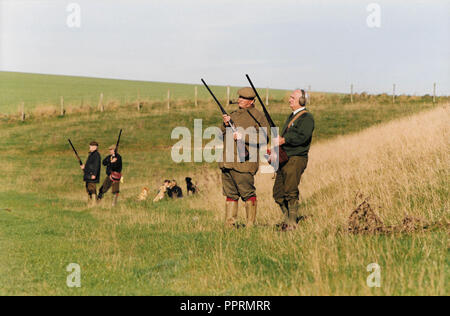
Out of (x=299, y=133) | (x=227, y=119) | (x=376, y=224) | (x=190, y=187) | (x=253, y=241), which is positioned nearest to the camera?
(x=376, y=224)

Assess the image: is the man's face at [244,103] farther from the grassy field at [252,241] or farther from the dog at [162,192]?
the dog at [162,192]

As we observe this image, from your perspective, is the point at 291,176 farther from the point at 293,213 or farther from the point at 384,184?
the point at 384,184

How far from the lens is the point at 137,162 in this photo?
31734 millimetres

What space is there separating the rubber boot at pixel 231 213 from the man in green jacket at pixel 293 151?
100cm

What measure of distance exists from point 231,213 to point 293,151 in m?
2.01

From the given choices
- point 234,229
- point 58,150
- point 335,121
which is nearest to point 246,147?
point 234,229

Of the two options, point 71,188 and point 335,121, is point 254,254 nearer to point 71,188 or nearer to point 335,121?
point 71,188

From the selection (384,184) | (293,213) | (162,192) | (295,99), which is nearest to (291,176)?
(293,213)

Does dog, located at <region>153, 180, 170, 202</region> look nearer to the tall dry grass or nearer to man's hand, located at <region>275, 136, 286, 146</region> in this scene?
the tall dry grass

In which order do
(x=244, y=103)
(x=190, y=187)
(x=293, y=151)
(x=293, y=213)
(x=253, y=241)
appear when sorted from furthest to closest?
(x=190, y=187) → (x=244, y=103) → (x=293, y=213) → (x=293, y=151) → (x=253, y=241)

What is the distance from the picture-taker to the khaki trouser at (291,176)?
29.6ft

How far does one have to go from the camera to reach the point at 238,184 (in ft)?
32.0

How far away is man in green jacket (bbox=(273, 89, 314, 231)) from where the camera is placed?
348 inches

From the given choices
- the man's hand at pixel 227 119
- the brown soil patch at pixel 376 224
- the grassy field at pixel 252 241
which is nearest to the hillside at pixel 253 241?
the grassy field at pixel 252 241
